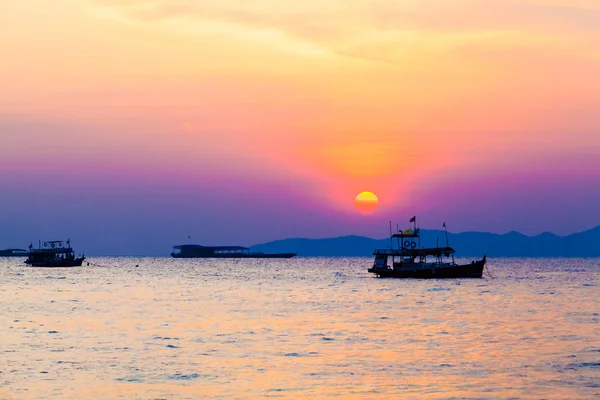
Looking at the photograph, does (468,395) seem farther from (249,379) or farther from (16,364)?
(16,364)

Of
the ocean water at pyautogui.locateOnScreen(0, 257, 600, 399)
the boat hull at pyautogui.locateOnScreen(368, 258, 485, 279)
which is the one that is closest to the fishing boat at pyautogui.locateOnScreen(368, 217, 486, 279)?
the boat hull at pyautogui.locateOnScreen(368, 258, 485, 279)

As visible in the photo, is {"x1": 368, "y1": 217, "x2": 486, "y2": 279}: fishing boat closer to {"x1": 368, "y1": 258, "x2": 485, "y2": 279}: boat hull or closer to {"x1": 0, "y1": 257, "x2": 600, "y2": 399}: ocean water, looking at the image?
{"x1": 368, "y1": 258, "x2": 485, "y2": 279}: boat hull

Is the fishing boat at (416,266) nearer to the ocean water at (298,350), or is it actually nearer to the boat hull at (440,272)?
the boat hull at (440,272)

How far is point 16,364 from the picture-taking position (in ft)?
127

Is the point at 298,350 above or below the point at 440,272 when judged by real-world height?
below

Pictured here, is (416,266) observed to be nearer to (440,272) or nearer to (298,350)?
(440,272)

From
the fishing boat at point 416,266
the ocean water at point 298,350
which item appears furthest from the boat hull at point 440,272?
the ocean water at point 298,350

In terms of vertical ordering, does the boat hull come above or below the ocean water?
above

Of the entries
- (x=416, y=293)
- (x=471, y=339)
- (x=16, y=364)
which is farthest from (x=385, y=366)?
(x=416, y=293)

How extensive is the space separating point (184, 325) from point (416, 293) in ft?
156

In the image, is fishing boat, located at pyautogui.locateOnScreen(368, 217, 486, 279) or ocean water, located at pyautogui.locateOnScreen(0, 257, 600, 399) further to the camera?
fishing boat, located at pyautogui.locateOnScreen(368, 217, 486, 279)

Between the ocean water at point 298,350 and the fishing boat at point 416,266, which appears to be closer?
the ocean water at point 298,350

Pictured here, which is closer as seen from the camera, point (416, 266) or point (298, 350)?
point (298, 350)

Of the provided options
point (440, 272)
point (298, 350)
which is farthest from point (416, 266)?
point (298, 350)
